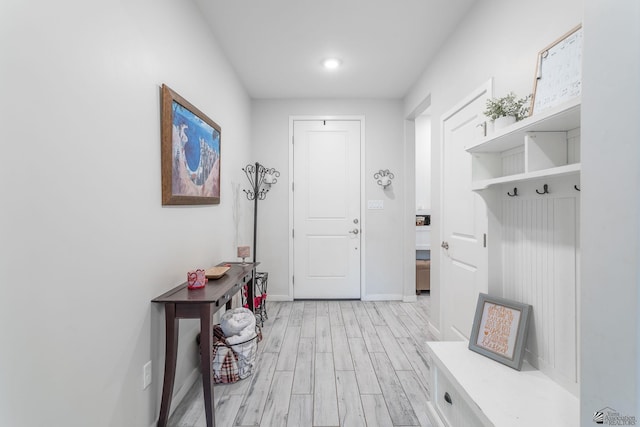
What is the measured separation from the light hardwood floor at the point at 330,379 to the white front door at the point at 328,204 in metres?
0.70

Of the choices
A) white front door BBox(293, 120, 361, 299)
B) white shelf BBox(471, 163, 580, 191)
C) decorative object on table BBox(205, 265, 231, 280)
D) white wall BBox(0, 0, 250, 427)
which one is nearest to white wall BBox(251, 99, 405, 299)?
white front door BBox(293, 120, 361, 299)

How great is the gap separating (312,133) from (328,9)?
1761 mm

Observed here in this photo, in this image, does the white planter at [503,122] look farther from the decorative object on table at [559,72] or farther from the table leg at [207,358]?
the table leg at [207,358]

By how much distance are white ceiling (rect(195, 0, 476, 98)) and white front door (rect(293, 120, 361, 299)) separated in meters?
0.59

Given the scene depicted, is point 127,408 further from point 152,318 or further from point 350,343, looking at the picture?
point 350,343

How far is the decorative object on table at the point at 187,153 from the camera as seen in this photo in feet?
5.35

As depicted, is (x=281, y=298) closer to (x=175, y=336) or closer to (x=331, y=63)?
(x=175, y=336)

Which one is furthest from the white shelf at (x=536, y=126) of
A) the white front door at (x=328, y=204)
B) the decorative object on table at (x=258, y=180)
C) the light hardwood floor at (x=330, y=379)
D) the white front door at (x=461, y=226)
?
the decorative object on table at (x=258, y=180)

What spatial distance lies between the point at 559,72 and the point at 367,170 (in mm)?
2583

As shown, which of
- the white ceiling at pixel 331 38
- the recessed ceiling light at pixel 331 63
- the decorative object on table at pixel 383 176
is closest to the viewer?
the white ceiling at pixel 331 38

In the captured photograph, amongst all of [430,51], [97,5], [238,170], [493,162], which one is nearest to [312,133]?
[238,170]

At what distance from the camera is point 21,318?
2.82 ft

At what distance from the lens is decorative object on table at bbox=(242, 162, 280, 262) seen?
11.4 ft

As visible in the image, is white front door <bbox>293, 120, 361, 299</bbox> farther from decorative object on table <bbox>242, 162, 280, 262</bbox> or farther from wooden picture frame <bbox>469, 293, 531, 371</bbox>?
wooden picture frame <bbox>469, 293, 531, 371</bbox>
